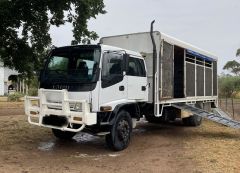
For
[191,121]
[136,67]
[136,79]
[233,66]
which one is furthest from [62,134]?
[233,66]

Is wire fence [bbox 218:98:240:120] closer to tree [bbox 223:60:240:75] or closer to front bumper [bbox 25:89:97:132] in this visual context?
front bumper [bbox 25:89:97:132]

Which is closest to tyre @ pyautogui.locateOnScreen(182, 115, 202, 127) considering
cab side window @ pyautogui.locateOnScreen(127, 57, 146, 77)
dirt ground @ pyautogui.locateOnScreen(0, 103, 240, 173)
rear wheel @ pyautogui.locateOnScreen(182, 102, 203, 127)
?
rear wheel @ pyautogui.locateOnScreen(182, 102, 203, 127)

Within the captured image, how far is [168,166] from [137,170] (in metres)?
0.76

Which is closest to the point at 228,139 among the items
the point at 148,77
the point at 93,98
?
the point at 148,77

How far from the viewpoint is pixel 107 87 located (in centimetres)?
874

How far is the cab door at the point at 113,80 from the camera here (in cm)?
867

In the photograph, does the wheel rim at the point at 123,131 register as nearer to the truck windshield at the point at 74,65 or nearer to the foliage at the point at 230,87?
the truck windshield at the point at 74,65

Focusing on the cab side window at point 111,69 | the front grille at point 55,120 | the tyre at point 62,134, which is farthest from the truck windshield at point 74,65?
the tyre at point 62,134

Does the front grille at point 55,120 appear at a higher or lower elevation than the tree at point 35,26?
lower

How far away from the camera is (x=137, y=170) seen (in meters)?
7.55

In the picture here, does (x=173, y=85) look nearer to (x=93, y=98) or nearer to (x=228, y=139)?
(x=228, y=139)

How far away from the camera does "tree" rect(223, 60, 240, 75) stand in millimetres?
60484

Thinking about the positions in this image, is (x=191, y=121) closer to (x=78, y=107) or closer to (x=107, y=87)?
(x=107, y=87)

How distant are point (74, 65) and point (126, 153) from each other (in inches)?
99.1
